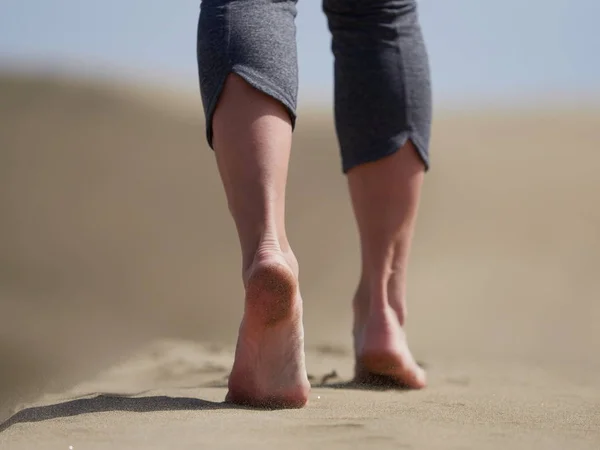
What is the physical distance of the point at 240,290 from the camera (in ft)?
14.3

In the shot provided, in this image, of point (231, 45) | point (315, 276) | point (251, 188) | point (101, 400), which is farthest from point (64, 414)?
point (315, 276)

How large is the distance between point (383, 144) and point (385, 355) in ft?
1.15

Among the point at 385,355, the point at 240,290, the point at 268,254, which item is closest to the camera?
the point at 268,254

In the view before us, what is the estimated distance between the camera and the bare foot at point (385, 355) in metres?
1.64

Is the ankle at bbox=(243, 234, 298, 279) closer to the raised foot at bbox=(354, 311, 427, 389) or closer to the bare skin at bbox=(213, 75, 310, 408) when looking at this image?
the bare skin at bbox=(213, 75, 310, 408)

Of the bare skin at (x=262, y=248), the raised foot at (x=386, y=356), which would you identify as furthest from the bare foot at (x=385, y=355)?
the bare skin at (x=262, y=248)

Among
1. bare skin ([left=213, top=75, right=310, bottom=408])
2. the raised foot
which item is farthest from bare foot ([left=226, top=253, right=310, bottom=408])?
the raised foot

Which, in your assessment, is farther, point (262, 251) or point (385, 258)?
point (385, 258)

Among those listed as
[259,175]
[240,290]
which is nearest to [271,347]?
[259,175]

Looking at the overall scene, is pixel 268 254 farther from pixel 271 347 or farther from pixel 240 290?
pixel 240 290

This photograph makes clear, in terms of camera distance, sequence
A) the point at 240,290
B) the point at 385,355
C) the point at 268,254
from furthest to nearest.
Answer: the point at 240,290 → the point at 385,355 → the point at 268,254

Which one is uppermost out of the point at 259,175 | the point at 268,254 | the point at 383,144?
the point at 383,144

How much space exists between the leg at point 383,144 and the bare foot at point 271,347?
395mm

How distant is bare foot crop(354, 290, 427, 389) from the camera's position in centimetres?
164
